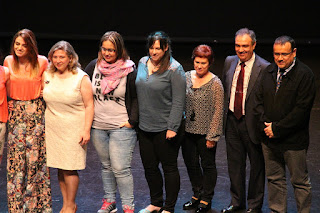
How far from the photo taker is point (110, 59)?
3984 millimetres

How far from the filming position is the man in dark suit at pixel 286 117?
376 centimetres

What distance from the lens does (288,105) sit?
3799 millimetres

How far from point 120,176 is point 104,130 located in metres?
0.38

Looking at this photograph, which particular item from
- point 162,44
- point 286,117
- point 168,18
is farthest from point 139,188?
point 168,18

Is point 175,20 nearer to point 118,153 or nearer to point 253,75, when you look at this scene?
point 253,75

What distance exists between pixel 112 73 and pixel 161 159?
0.79 meters

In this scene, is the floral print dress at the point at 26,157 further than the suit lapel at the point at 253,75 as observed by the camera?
No

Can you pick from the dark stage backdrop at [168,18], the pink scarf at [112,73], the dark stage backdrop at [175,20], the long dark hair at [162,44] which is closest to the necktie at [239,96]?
the long dark hair at [162,44]

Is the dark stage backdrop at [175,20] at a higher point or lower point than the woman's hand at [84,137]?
higher

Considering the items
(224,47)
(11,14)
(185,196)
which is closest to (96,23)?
(11,14)

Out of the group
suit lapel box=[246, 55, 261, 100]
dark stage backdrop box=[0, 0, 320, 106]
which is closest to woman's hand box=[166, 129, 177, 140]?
suit lapel box=[246, 55, 261, 100]

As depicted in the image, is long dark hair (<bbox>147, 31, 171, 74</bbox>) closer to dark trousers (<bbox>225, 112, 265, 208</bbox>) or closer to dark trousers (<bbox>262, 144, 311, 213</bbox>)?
dark trousers (<bbox>225, 112, 265, 208</bbox>)

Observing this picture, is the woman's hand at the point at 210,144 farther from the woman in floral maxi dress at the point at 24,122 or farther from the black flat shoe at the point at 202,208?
the woman in floral maxi dress at the point at 24,122

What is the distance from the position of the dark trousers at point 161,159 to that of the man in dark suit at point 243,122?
488 mm
